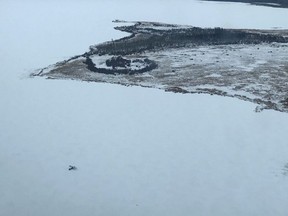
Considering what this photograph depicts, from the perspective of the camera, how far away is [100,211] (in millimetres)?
10227

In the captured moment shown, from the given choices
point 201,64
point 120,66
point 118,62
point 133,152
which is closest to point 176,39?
point 201,64

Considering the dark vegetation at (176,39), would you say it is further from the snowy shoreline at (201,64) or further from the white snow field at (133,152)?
the white snow field at (133,152)

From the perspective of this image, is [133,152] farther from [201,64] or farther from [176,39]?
[176,39]

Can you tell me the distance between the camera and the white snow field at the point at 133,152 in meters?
10.7

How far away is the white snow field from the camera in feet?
35.0

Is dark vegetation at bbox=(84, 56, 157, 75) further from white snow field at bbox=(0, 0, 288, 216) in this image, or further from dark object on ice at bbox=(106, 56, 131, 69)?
white snow field at bbox=(0, 0, 288, 216)

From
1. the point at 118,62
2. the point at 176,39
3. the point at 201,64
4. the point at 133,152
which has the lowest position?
the point at 133,152

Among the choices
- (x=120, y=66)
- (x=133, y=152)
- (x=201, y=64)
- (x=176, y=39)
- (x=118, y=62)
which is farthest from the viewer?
(x=176, y=39)

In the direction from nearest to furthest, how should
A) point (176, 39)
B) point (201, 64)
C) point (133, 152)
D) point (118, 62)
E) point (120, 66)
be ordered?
point (133, 152), point (120, 66), point (118, 62), point (201, 64), point (176, 39)

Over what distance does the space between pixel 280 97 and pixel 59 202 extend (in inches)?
505

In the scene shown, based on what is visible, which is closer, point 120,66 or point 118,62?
point 120,66

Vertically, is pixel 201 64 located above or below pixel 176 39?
below

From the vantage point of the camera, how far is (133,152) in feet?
44.4

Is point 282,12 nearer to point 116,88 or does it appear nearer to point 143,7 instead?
point 143,7
